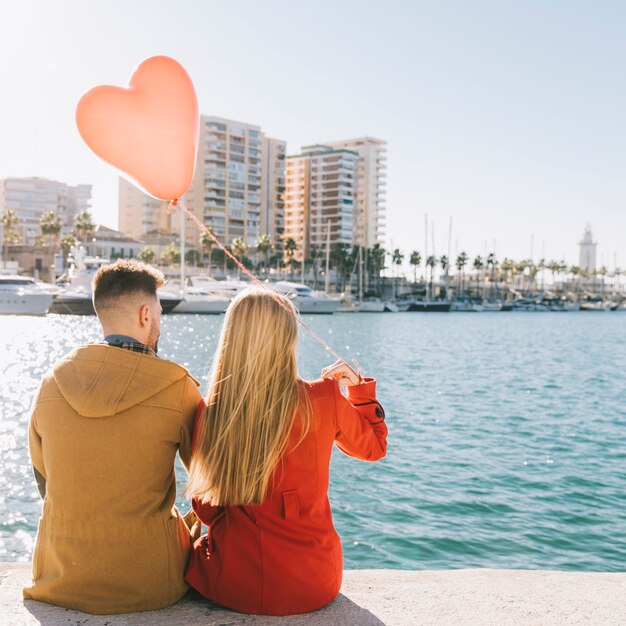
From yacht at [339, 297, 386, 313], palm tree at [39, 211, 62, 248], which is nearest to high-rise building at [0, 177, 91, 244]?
palm tree at [39, 211, 62, 248]

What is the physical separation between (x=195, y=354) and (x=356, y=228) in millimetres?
119425

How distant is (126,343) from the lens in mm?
2857

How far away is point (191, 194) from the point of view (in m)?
→ 133

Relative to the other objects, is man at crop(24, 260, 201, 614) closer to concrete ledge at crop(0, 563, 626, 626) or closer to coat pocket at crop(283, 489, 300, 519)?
concrete ledge at crop(0, 563, 626, 626)

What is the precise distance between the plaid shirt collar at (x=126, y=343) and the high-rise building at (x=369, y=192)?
146 metres

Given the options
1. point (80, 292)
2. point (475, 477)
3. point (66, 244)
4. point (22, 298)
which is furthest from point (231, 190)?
point (475, 477)

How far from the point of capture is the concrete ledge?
295cm

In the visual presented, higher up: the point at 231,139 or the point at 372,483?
the point at 231,139

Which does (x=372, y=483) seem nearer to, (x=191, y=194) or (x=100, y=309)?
(x=100, y=309)

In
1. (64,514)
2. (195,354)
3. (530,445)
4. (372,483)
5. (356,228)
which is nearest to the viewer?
(64,514)

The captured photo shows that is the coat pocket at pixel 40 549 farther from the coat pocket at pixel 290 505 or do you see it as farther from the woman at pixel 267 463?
the coat pocket at pixel 290 505

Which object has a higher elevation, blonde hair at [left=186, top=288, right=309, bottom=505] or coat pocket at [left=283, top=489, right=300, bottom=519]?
blonde hair at [left=186, top=288, right=309, bottom=505]

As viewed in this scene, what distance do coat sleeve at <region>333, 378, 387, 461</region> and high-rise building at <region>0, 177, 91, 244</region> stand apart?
134 metres

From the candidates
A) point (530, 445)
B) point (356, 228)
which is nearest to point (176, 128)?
point (530, 445)
